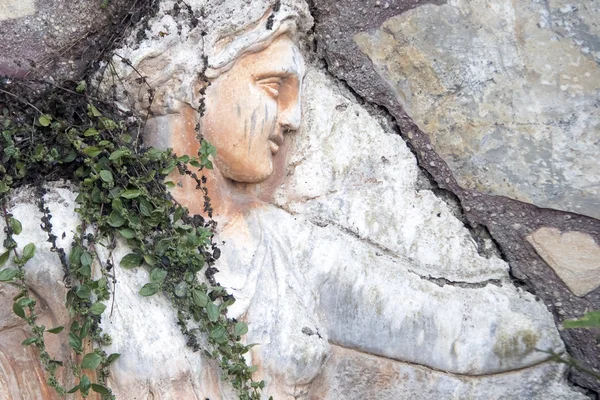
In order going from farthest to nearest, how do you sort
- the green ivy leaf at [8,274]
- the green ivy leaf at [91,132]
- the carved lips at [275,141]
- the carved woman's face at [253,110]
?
the carved lips at [275,141]
the carved woman's face at [253,110]
the green ivy leaf at [91,132]
the green ivy leaf at [8,274]

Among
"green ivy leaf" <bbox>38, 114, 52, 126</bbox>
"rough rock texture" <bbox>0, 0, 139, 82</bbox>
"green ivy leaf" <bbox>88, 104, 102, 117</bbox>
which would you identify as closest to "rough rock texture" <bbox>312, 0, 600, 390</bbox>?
"rough rock texture" <bbox>0, 0, 139, 82</bbox>

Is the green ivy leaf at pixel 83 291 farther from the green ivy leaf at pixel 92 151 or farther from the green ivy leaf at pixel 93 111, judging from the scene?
the green ivy leaf at pixel 93 111

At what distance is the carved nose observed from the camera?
2.22 meters

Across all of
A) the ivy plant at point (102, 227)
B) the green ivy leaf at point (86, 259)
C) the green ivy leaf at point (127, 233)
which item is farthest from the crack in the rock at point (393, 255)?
the green ivy leaf at point (86, 259)

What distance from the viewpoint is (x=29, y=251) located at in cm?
189

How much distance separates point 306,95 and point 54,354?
3.17 feet

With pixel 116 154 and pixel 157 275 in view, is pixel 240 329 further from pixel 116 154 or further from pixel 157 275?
pixel 116 154

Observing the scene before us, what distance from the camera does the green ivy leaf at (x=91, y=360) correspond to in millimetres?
1871

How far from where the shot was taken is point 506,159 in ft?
7.53

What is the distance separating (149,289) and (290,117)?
0.62m

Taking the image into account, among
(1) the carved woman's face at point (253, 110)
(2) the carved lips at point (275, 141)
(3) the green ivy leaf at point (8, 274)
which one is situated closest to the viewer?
(3) the green ivy leaf at point (8, 274)

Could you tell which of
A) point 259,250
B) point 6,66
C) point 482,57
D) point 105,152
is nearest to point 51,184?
point 105,152

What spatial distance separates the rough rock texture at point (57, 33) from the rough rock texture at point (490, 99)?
58cm

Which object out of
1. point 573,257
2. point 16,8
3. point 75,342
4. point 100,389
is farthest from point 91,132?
point 573,257
